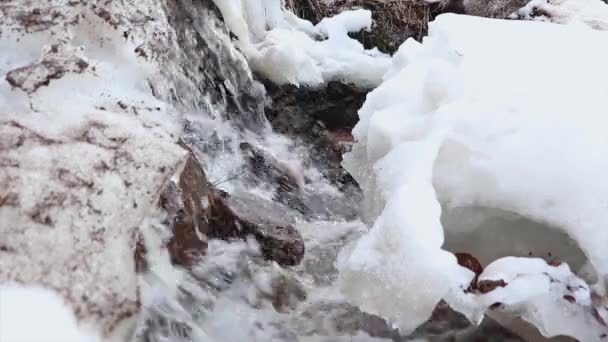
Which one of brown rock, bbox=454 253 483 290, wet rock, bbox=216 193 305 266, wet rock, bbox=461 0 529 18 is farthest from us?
wet rock, bbox=461 0 529 18

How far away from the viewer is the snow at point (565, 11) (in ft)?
16.5

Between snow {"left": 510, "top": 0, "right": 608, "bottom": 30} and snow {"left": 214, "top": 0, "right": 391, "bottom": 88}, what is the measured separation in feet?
4.48

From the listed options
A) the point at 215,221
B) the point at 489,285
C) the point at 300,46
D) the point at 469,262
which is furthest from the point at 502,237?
the point at 300,46

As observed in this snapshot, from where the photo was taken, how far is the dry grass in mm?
5016

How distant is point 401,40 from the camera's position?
5062 mm

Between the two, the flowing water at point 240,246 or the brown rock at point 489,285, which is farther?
the flowing water at point 240,246

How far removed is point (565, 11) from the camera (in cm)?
516

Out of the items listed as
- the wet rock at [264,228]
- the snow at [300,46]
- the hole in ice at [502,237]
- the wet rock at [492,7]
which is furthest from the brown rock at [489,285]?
the wet rock at [492,7]

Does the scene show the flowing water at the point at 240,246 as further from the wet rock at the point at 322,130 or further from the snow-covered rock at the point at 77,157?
the snow-covered rock at the point at 77,157

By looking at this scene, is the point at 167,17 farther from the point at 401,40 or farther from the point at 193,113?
the point at 401,40

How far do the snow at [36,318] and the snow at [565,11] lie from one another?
448 centimetres

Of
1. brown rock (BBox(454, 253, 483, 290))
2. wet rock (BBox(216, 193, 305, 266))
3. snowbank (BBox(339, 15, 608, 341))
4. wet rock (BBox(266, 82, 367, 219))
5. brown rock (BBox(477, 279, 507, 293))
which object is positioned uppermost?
snowbank (BBox(339, 15, 608, 341))

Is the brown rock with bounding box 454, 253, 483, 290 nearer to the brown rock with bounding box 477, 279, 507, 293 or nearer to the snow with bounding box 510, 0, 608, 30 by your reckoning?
the brown rock with bounding box 477, 279, 507, 293

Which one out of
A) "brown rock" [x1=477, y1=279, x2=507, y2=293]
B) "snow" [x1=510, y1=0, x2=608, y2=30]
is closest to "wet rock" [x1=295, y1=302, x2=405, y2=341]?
"brown rock" [x1=477, y1=279, x2=507, y2=293]
